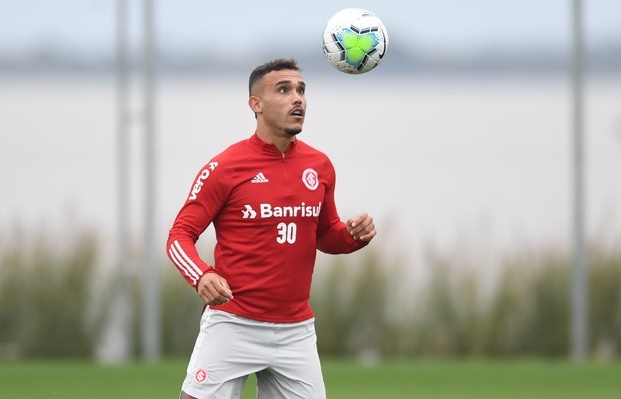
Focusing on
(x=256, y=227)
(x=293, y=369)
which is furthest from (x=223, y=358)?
(x=256, y=227)

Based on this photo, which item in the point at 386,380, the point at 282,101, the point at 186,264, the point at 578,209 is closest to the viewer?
the point at 186,264

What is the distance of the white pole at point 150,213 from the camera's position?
14.8m

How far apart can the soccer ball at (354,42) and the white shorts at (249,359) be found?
4.74 ft

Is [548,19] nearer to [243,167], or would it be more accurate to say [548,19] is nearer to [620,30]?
[620,30]

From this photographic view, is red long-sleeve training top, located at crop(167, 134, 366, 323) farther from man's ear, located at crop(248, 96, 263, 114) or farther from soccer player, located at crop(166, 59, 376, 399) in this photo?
man's ear, located at crop(248, 96, 263, 114)

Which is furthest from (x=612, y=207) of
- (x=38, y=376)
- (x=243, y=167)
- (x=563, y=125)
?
(x=243, y=167)

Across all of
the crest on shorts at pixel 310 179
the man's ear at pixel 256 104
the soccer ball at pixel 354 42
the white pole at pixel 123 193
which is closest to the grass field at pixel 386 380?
the white pole at pixel 123 193

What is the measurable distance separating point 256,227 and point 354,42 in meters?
1.21

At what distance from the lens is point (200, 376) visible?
247 inches

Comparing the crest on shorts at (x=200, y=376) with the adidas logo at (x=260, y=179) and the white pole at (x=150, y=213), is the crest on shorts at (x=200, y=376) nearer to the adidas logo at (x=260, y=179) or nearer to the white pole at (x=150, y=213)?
the adidas logo at (x=260, y=179)

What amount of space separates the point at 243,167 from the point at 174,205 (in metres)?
9.63

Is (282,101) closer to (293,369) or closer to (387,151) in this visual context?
(293,369)

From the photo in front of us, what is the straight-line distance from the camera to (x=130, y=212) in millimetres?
15492

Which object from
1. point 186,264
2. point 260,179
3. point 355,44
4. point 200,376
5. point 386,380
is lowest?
point 386,380
